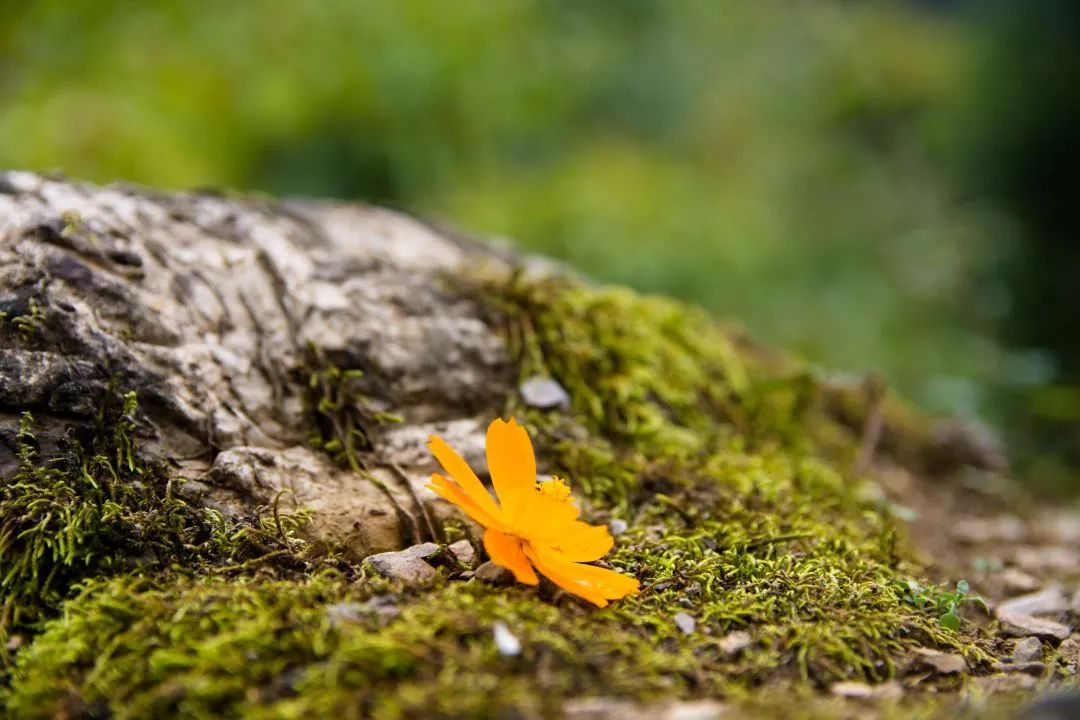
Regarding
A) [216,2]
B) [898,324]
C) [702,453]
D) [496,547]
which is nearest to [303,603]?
[496,547]

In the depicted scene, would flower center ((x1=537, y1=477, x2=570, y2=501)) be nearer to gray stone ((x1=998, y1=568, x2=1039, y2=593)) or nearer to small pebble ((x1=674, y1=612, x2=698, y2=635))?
small pebble ((x1=674, y1=612, x2=698, y2=635))

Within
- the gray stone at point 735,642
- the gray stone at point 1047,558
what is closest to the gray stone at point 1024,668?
the gray stone at point 735,642

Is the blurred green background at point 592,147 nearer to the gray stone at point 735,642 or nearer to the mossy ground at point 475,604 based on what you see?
the mossy ground at point 475,604

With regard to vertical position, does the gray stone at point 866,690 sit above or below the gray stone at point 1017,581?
above

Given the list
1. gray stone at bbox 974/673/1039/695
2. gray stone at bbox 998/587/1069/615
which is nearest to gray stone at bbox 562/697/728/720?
gray stone at bbox 974/673/1039/695

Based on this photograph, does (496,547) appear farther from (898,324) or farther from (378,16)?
(898,324)

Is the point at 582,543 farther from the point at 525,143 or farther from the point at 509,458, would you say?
the point at 525,143

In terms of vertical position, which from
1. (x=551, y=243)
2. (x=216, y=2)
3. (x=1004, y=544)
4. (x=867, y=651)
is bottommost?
(x=1004, y=544)
